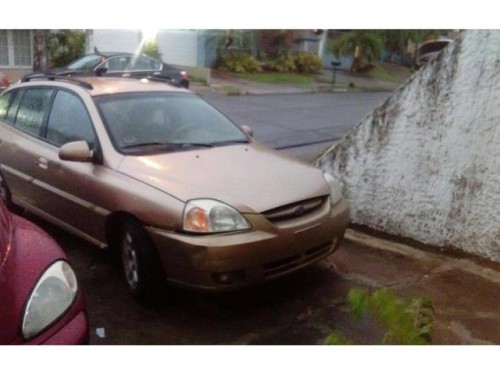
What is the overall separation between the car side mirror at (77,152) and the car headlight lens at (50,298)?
79 cm

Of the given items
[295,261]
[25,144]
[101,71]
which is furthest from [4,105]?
[295,261]

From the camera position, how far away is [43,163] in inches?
116

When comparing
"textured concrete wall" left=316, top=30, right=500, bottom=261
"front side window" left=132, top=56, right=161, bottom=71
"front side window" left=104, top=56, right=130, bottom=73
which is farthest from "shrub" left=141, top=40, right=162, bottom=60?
"textured concrete wall" left=316, top=30, right=500, bottom=261

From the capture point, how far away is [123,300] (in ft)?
8.41

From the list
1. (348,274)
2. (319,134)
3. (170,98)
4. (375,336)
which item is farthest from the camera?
(319,134)

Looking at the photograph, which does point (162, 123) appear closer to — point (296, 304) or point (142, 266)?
point (142, 266)

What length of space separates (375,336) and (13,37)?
1817mm

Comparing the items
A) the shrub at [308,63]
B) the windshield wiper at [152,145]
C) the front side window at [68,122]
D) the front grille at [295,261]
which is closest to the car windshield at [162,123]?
the windshield wiper at [152,145]

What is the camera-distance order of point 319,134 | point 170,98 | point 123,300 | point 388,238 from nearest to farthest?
1. point 123,300
2. point 170,98
3. point 388,238
4. point 319,134

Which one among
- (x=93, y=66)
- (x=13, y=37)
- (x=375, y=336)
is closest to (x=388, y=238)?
(x=375, y=336)

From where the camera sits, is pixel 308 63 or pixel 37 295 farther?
pixel 308 63

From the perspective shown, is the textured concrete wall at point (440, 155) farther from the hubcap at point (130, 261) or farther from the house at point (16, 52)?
the house at point (16, 52)

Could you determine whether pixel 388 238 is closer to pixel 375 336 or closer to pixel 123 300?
pixel 375 336

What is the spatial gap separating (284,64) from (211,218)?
3.01ft
